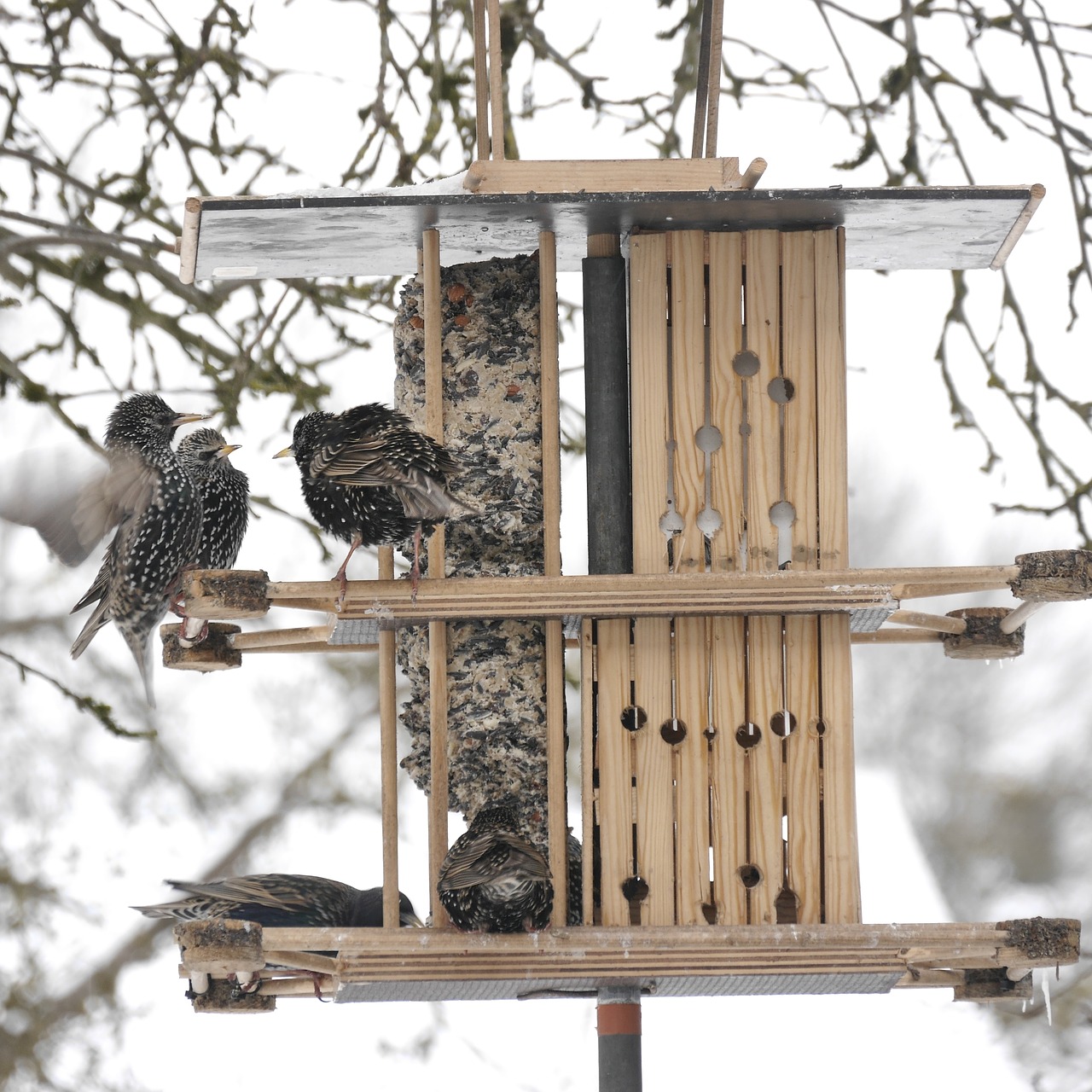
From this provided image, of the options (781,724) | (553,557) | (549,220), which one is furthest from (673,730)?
(549,220)

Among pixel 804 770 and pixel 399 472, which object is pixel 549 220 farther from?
pixel 804 770

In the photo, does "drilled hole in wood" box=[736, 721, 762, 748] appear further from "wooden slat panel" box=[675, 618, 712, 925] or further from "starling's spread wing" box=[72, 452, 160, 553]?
"starling's spread wing" box=[72, 452, 160, 553]

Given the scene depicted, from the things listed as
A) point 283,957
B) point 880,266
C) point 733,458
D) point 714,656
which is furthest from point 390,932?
point 880,266

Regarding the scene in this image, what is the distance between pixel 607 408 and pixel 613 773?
2.50 feet

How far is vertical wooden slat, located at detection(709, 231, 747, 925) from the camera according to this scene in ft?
10.9

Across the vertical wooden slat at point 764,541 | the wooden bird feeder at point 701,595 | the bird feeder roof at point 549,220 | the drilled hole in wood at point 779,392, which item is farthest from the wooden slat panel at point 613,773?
the bird feeder roof at point 549,220

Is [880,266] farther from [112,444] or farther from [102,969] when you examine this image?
[102,969]

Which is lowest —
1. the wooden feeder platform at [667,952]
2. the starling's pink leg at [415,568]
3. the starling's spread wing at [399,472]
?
the wooden feeder platform at [667,952]

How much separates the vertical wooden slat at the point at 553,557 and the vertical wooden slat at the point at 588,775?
40 mm

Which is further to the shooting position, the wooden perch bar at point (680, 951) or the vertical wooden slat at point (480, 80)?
the vertical wooden slat at point (480, 80)

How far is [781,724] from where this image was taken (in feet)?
11.1

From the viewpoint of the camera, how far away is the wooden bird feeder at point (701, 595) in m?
3.18

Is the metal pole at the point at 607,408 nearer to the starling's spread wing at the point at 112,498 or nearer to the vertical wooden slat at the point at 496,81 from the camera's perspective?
the vertical wooden slat at the point at 496,81

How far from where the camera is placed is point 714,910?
3.31 metres
